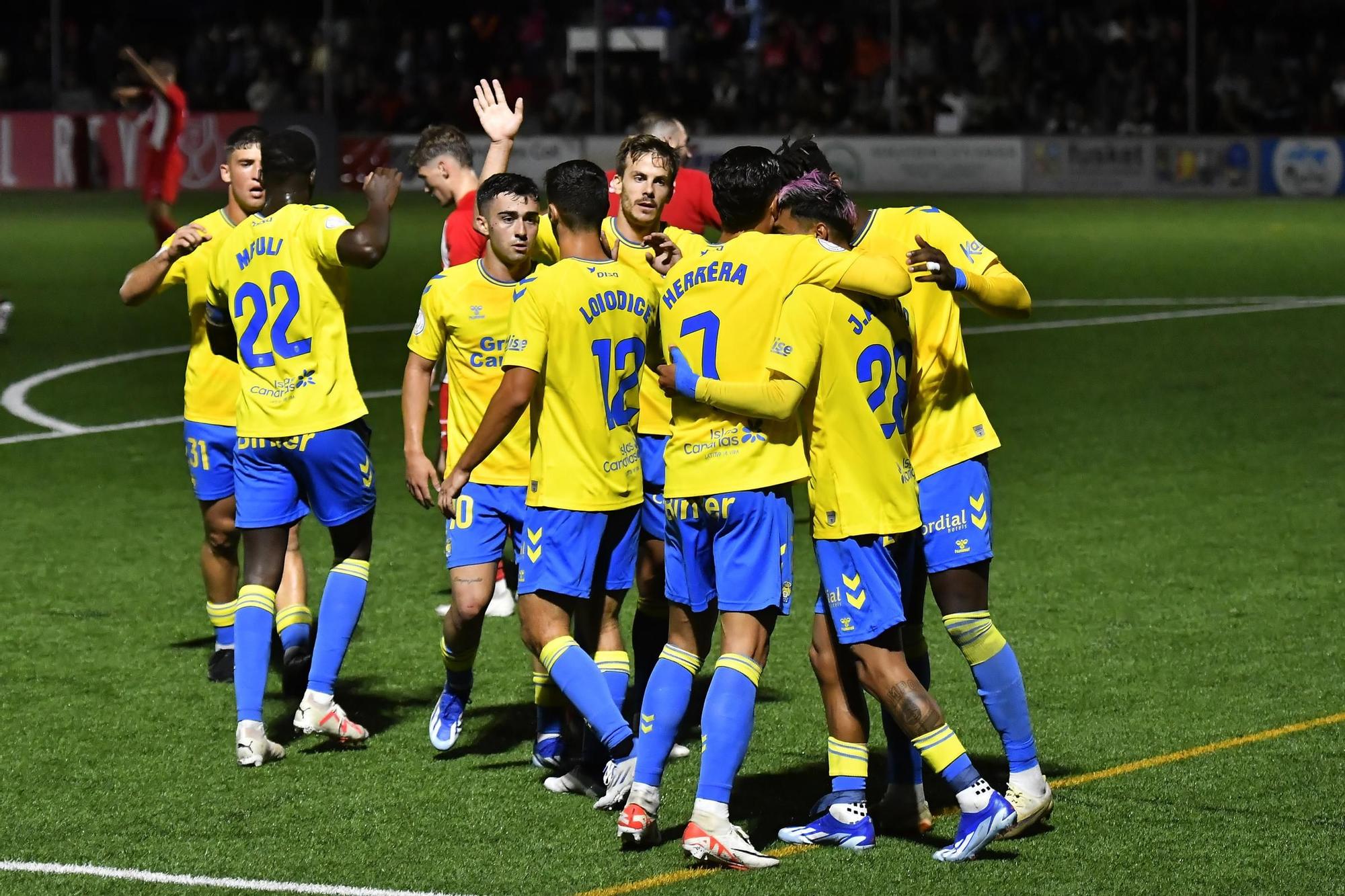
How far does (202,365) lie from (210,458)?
39 centimetres

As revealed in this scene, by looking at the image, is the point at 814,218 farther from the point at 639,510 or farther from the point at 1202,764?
the point at 1202,764

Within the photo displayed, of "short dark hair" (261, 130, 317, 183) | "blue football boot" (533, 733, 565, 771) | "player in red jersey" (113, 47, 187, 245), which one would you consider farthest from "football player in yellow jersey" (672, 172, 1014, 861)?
"player in red jersey" (113, 47, 187, 245)

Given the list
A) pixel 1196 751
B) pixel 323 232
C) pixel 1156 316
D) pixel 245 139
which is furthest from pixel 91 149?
pixel 1196 751

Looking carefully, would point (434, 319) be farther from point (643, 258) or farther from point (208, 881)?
point (208, 881)

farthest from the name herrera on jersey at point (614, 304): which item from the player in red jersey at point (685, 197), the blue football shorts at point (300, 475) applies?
the player in red jersey at point (685, 197)

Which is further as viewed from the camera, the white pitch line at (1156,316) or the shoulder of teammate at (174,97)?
the white pitch line at (1156,316)

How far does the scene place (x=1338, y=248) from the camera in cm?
2422

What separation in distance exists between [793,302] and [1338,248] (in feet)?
67.5

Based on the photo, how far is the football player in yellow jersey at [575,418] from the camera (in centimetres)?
582

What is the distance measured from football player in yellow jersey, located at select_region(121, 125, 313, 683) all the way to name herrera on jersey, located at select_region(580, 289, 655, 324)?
1.73 m

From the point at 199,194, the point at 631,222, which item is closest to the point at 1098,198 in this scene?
the point at 199,194

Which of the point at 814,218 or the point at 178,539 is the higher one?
the point at 814,218

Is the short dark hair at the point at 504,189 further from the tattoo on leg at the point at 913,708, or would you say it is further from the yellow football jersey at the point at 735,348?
the tattoo on leg at the point at 913,708

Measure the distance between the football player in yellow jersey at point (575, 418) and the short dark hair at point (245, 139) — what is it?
181cm
